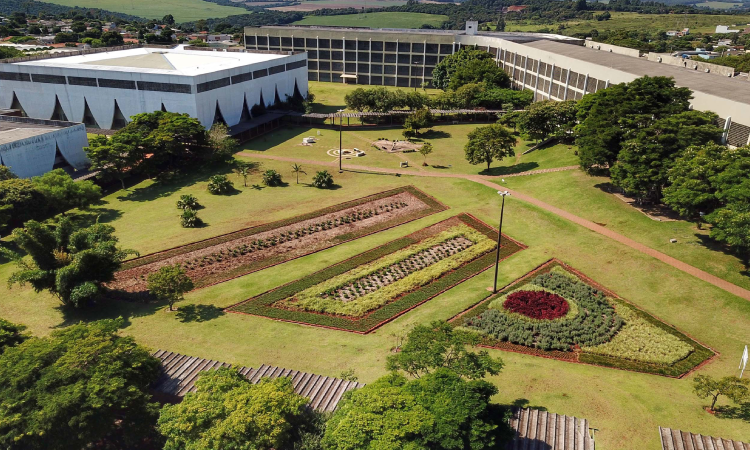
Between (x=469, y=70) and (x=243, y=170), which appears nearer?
(x=243, y=170)

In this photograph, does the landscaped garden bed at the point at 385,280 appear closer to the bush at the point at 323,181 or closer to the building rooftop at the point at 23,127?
the bush at the point at 323,181

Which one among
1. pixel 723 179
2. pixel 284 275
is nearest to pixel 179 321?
pixel 284 275

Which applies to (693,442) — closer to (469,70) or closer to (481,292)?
(481,292)

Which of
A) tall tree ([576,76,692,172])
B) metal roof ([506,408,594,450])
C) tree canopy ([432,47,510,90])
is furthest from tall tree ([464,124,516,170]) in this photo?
metal roof ([506,408,594,450])

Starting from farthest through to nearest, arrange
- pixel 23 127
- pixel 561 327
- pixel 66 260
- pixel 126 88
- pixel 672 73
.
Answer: pixel 126 88, pixel 672 73, pixel 23 127, pixel 66 260, pixel 561 327

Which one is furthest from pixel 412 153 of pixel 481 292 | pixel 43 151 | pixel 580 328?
pixel 43 151

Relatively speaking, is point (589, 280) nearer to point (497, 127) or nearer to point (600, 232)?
point (600, 232)
